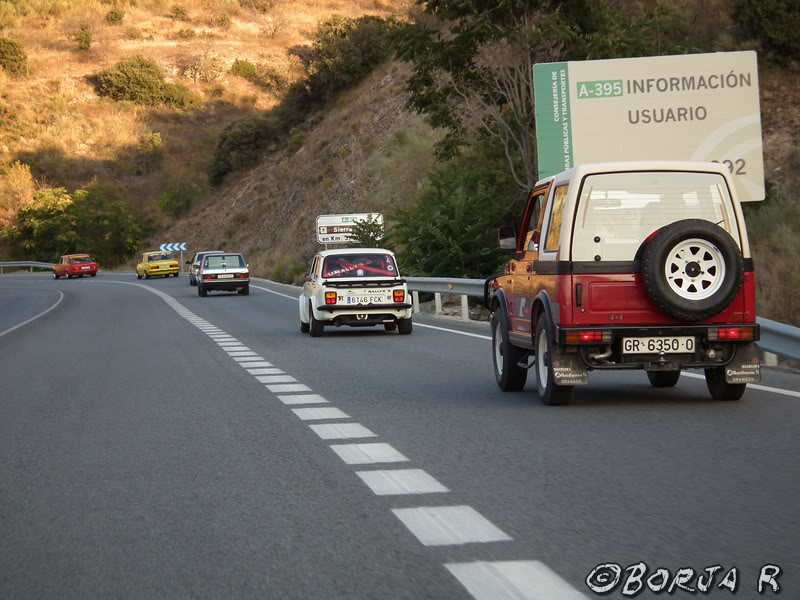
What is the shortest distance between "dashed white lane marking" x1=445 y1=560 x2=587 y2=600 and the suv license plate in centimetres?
564

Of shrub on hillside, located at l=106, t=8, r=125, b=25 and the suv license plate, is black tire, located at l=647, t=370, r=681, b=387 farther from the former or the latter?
shrub on hillside, located at l=106, t=8, r=125, b=25

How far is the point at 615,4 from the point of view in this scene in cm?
4747

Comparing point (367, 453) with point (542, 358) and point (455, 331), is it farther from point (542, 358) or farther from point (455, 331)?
point (455, 331)

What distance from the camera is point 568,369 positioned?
1093cm

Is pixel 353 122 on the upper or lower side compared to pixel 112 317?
upper

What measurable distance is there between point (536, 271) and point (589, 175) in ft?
3.86

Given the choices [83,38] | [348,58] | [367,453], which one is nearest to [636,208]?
[367,453]

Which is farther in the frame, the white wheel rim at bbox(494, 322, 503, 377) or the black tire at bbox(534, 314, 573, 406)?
the white wheel rim at bbox(494, 322, 503, 377)

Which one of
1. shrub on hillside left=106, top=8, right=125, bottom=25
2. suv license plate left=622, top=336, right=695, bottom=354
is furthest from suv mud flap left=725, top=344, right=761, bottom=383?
→ shrub on hillside left=106, top=8, right=125, bottom=25

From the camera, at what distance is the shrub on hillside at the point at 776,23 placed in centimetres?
4112

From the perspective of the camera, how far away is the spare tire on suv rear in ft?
34.4

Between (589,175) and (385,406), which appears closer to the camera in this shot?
(589,175)

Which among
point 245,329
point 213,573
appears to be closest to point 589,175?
point 213,573

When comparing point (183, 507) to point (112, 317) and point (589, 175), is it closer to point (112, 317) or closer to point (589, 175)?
point (589, 175)
